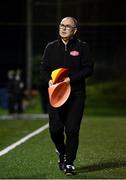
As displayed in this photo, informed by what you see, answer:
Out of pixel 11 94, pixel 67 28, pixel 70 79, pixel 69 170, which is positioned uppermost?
pixel 67 28

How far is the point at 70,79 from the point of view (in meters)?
10.1

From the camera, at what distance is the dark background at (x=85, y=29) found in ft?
115

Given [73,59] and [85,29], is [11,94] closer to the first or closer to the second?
[85,29]

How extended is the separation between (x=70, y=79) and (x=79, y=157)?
2535 millimetres

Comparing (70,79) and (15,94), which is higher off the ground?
(70,79)

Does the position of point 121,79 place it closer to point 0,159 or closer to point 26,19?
point 26,19

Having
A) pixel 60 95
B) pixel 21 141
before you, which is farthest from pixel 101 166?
pixel 21 141

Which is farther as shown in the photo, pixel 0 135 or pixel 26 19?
pixel 26 19

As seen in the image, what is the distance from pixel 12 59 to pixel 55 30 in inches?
106

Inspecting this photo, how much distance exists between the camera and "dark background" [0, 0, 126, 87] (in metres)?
34.9

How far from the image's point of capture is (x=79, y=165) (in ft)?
36.7

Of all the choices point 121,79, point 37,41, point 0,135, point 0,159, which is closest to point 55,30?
point 37,41

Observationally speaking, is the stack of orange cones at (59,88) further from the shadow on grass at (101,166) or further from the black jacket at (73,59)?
the shadow on grass at (101,166)

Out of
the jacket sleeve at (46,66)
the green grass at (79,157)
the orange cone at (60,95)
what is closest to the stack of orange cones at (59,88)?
the orange cone at (60,95)
